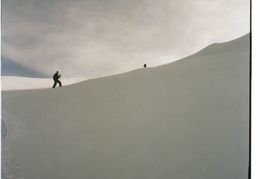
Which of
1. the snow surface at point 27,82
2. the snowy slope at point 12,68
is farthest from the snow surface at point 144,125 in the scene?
the snowy slope at point 12,68

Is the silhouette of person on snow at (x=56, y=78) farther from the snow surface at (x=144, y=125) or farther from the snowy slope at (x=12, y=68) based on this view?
the snowy slope at (x=12, y=68)

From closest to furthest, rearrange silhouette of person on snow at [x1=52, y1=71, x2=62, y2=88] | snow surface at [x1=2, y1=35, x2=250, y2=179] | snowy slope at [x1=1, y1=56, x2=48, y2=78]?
snow surface at [x1=2, y1=35, x2=250, y2=179] → snowy slope at [x1=1, y1=56, x2=48, y2=78] → silhouette of person on snow at [x1=52, y1=71, x2=62, y2=88]

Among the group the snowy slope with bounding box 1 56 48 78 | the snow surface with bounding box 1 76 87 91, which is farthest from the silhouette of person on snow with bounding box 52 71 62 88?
the snowy slope with bounding box 1 56 48 78

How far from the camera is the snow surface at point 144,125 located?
10.6ft

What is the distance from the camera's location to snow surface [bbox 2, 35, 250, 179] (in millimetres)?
3227

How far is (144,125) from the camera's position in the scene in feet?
11.4

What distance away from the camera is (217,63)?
Answer: 356 cm

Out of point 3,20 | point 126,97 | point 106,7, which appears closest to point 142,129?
point 126,97

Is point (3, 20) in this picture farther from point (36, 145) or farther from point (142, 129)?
point (142, 129)

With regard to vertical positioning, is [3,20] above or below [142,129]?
above

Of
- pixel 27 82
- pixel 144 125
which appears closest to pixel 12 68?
pixel 27 82

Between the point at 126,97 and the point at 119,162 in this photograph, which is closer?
the point at 119,162

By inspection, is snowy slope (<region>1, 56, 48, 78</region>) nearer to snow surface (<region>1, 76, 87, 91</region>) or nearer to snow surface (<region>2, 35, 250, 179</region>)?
snow surface (<region>1, 76, 87, 91</region>)

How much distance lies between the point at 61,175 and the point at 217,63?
2.49 meters
